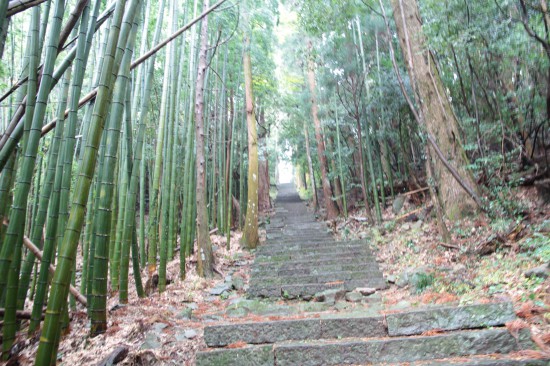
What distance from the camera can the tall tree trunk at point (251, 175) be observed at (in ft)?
21.9

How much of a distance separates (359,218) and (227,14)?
4963 mm

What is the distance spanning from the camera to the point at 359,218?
7.99 meters

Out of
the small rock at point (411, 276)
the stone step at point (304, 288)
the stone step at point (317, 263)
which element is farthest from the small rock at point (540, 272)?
the stone step at point (317, 263)

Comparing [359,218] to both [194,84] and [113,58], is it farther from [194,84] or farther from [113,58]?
[113,58]

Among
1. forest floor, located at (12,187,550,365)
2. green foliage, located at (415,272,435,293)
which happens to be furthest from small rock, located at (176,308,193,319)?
green foliage, located at (415,272,435,293)

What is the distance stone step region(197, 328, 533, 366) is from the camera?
2.02 metres

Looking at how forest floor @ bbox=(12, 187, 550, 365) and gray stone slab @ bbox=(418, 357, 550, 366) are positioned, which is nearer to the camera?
gray stone slab @ bbox=(418, 357, 550, 366)

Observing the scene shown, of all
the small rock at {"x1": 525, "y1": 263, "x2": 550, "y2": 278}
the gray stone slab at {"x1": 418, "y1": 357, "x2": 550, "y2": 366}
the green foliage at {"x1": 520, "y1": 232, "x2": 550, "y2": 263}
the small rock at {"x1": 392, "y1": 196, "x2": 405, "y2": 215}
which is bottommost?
the gray stone slab at {"x1": 418, "y1": 357, "x2": 550, "y2": 366}

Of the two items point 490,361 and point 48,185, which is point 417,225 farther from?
point 48,185

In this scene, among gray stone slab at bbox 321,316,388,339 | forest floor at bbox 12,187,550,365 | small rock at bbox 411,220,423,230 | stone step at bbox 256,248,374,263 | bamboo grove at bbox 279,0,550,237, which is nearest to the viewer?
forest floor at bbox 12,187,550,365

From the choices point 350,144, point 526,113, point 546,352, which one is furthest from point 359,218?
point 546,352

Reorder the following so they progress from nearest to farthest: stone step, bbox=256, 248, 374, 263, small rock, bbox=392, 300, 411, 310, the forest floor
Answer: the forest floor, small rock, bbox=392, 300, 411, 310, stone step, bbox=256, 248, 374, 263

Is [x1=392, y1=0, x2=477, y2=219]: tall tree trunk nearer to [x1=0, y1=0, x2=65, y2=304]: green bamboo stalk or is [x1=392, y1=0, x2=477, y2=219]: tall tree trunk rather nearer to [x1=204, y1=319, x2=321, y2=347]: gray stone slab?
[x1=204, y1=319, x2=321, y2=347]: gray stone slab

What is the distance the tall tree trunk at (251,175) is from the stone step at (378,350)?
4469 mm
